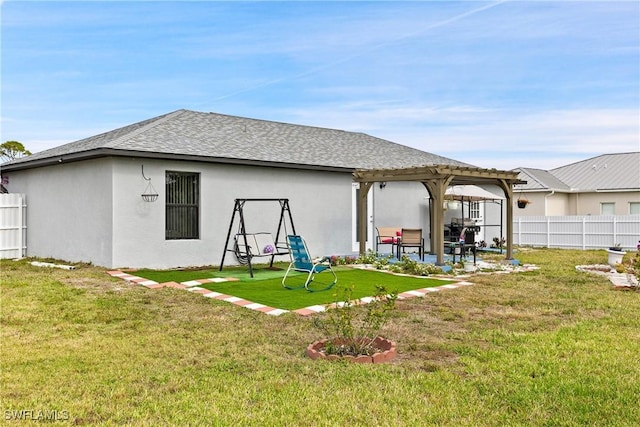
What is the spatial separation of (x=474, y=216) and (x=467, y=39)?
8123 mm

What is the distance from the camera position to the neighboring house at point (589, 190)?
24398 mm

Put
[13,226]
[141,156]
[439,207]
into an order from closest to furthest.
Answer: [141,156], [439,207], [13,226]

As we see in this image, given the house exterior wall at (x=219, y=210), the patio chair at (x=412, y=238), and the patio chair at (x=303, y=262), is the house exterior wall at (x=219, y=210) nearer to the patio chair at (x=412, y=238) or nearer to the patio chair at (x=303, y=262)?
the patio chair at (x=412, y=238)

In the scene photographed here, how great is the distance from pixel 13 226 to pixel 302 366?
12.6 m

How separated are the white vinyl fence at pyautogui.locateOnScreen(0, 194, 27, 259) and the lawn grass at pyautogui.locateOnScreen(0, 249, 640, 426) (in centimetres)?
734

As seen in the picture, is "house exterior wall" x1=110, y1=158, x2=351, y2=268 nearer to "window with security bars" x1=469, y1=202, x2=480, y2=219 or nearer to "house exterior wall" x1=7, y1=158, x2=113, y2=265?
"house exterior wall" x1=7, y1=158, x2=113, y2=265

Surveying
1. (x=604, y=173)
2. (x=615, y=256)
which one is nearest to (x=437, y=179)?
(x=615, y=256)

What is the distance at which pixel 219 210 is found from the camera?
40.6ft

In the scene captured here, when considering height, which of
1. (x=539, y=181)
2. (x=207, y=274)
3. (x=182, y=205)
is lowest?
(x=207, y=274)

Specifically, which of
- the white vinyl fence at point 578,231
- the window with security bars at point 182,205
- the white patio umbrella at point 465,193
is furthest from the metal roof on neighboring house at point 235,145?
the white vinyl fence at point 578,231

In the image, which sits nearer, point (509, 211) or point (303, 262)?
point (303, 262)

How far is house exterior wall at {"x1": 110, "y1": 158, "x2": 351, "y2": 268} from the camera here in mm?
11047

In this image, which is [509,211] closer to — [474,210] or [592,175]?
[474,210]

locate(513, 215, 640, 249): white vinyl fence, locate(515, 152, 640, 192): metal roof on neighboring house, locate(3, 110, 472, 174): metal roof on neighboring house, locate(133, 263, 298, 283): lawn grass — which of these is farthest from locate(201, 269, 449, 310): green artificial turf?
locate(515, 152, 640, 192): metal roof on neighboring house
